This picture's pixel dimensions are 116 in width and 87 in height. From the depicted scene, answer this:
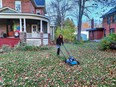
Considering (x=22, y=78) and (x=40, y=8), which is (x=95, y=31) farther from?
(x=22, y=78)

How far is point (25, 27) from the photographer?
63.2 feet

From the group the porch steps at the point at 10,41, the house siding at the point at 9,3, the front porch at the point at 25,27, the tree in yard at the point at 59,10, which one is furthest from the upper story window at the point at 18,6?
the tree in yard at the point at 59,10

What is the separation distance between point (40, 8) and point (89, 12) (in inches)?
385

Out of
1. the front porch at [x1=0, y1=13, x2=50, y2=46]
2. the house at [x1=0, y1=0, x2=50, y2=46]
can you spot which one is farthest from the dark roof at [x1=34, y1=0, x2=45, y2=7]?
the front porch at [x1=0, y1=13, x2=50, y2=46]

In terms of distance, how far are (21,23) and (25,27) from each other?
683 mm

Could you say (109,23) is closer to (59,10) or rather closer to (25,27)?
(59,10)

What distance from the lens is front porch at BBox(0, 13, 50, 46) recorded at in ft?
62.0

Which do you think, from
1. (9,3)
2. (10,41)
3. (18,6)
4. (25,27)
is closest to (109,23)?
(18,6)

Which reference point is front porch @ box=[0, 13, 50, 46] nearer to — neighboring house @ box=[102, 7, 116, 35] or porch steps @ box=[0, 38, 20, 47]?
porch steps @ box=[0, 38, 20, 47]

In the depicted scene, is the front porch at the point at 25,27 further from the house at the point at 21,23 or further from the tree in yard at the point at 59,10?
the tree in yard at the point at 59,10

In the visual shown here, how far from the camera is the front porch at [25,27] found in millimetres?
18902

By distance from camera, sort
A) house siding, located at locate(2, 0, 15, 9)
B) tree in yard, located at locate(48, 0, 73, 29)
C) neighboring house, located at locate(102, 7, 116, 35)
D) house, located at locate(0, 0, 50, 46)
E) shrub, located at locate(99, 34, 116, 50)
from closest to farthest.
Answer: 1. shrub, located at locate(99, 34, 116, 50)
2. house, located at locate(0, 0, 50, 46)
3. house siding, located at locate(2, 0, 15, 9)
4. neighboring house, located at locate(102, 7, 116, 35)
5. tree in yard, located at locate(48, 0, 73, 29)

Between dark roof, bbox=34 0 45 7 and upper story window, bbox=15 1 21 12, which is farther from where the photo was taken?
dark roof, bbox=34 0 45 7

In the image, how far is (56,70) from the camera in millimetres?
7859
